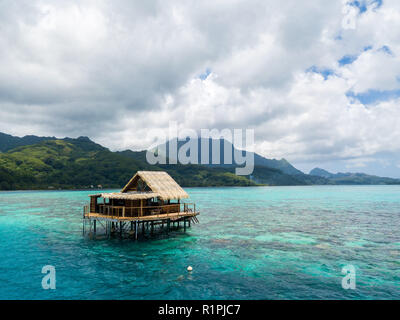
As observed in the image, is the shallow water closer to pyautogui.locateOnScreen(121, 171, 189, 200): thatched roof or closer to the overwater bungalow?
the overwater bungalow

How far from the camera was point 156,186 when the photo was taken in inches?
1382

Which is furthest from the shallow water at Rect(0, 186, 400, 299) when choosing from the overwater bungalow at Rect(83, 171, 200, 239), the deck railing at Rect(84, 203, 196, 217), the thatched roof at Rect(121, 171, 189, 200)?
the thatched roof at Rect(121, 171, 189, 200)

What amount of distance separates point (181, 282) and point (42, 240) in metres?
24.2

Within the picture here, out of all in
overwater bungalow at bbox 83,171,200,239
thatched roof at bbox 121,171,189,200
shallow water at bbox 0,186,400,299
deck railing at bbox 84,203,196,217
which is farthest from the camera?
thatched roof at bbox 121,171,189,200

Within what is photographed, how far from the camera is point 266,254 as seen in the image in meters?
26.4

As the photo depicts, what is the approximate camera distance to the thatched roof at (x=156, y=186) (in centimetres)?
3441

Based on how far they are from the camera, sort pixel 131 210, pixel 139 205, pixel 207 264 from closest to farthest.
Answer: pixel 207 264 → pixel 131 210 → pixel 139 205

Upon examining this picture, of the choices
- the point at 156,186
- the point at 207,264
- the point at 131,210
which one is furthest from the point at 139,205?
the point at 207,264

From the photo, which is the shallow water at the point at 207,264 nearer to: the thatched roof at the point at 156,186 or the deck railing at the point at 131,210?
the deck railing at the point at 131,210

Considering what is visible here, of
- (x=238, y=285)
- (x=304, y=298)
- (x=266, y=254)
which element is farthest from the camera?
(x=266, y=254)

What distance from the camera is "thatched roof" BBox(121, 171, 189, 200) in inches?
1355

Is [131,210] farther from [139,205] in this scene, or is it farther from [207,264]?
[207,264]
